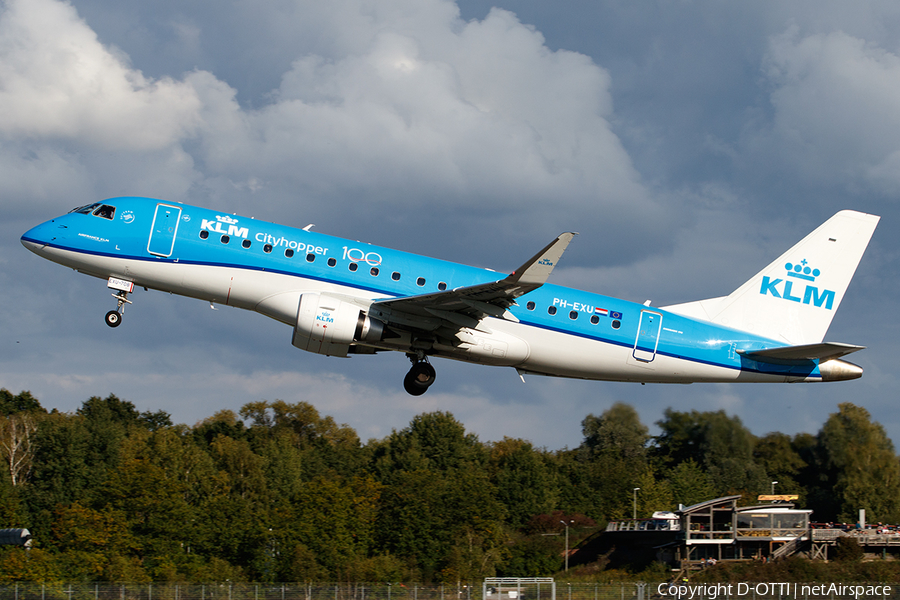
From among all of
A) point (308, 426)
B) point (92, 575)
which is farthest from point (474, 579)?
point (308, 426)

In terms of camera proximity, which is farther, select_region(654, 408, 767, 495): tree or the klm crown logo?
select_region(654, 408, 767, 495): tree

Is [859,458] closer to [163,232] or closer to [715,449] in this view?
[715,449]

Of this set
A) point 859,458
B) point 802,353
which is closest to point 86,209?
point 802,353

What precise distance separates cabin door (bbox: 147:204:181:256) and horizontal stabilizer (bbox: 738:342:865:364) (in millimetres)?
21780

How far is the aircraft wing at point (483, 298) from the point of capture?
28.8 metres

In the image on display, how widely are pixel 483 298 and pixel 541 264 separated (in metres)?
3.02

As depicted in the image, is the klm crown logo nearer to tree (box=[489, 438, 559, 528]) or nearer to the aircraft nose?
the aircraft nose

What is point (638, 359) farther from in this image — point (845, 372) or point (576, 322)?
point (845, 372)

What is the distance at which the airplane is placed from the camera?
32094 mm

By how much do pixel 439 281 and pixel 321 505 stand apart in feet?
154

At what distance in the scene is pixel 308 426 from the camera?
452 feet

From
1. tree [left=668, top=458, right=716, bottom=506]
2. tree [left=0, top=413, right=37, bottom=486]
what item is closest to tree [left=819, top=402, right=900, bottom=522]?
tree [left=668, top=458, right=716, bottom=506]

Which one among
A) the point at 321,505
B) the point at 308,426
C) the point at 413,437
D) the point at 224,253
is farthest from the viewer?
the point at 308,426

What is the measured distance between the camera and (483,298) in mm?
31172
